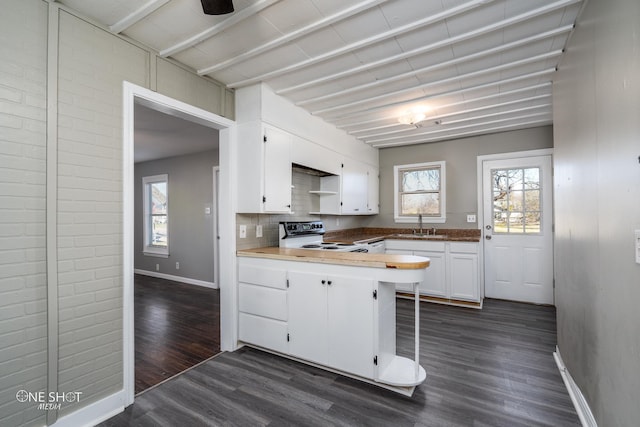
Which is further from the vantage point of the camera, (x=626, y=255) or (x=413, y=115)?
(x=413, y=115)

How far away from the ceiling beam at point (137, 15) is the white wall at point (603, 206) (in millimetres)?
2266

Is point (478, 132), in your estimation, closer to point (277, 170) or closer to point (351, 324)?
point (277, 170)

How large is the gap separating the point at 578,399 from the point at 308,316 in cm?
185

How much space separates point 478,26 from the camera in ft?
6.28

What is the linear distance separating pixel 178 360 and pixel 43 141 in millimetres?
1968

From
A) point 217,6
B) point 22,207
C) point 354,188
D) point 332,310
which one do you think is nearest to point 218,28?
point 217,6

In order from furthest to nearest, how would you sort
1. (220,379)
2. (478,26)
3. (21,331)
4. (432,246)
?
(432,246), (220,379), (478,26), (21,331)

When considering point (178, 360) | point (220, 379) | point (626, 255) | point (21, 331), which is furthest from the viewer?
point (178, 360)

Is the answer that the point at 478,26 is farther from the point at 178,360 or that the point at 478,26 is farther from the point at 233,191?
the point at 178,360

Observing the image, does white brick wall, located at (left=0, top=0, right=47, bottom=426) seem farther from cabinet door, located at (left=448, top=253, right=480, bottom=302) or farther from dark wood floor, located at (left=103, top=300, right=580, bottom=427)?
cabinet door, located at (left=448, top=253, right=480, bottom=302)

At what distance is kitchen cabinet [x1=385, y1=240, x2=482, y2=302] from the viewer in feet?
13.0

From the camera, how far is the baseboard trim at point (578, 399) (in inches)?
66.4

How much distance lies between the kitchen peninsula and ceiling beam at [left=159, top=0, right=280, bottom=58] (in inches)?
67.0

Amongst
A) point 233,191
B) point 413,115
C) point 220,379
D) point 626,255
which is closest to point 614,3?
point 626,255
